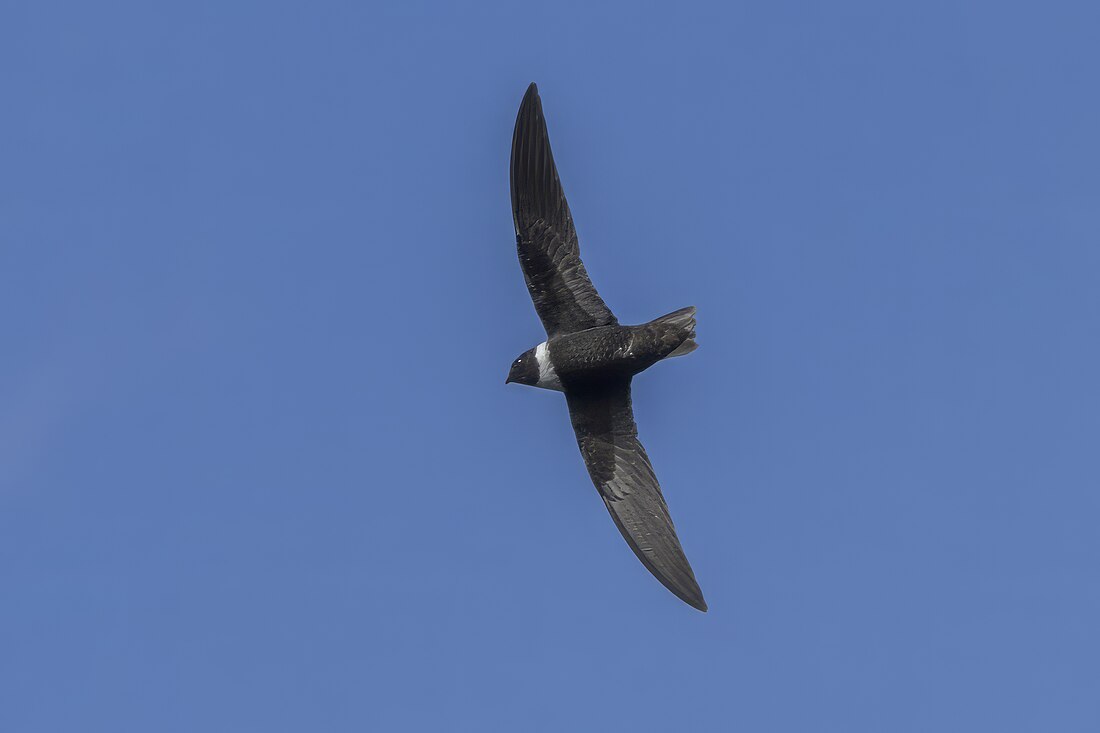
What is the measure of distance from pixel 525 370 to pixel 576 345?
103 cm

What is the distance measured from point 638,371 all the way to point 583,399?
3.04 feet

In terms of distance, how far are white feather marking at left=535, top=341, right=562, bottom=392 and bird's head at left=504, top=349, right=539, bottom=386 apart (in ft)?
0.22

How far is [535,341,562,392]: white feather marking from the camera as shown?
19.3m

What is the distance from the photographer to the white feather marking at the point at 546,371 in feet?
63.2

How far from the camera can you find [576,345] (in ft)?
62.1

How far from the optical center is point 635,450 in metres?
19.3

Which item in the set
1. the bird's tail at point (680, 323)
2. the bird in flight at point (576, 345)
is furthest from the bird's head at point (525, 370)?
the bird's tail at point (680, 323)

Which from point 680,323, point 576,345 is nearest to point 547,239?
point 576,345

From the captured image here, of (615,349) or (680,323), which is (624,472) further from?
(680,323)

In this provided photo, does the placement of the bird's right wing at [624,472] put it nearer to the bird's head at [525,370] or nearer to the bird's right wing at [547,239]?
the bird's head at [525,370]

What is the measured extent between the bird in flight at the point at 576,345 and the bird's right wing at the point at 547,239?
0.01 metres

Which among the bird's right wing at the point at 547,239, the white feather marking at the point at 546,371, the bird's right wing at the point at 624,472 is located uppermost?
the bird's right wing at the point at 547,239

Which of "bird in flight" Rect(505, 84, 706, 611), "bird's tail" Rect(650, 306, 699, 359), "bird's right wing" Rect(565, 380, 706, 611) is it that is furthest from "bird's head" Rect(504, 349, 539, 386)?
"bird's tail" Rect(650, 306, 699, 359)

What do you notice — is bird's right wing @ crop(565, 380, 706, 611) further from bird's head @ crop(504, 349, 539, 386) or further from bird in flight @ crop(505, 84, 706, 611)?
bird's head @ crop(504, 349, 539, 386)
